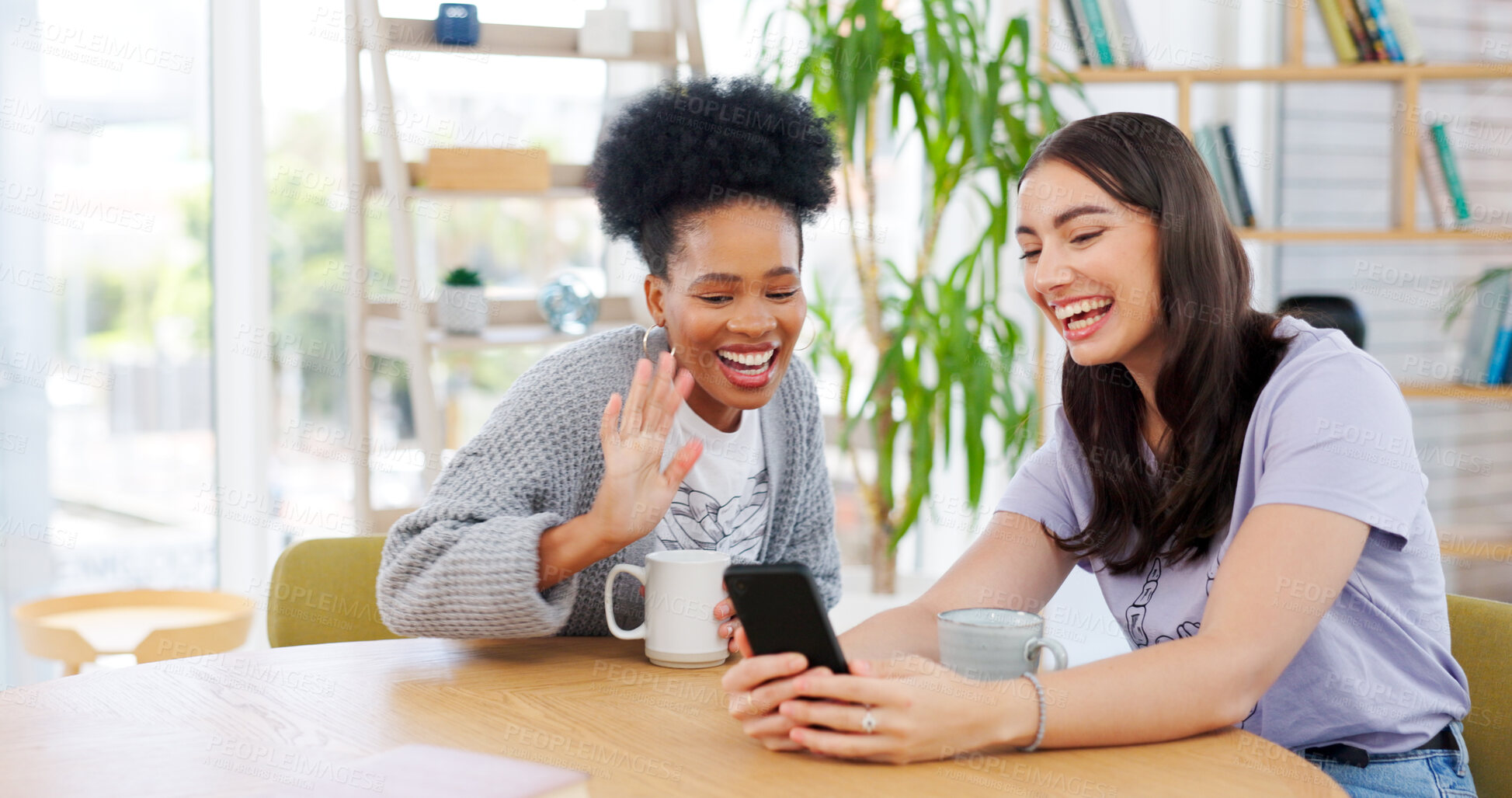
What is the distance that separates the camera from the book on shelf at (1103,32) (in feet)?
9.55

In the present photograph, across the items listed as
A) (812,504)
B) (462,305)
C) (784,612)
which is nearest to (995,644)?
(784,612)

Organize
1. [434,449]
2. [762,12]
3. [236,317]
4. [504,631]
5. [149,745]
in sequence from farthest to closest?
[762,12], [236,317], [434,449], [504,631], [149,745]

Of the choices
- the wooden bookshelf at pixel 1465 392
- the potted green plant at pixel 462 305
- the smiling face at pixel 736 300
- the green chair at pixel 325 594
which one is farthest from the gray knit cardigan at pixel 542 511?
the wooden bookshelf at pixel 1465 392

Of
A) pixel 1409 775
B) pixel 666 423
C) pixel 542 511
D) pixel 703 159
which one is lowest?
pixel 1409 775

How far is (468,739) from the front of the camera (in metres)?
1.01

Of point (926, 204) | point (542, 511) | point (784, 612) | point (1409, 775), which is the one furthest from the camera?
point (926, 204)

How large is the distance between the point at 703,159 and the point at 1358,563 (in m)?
0.84

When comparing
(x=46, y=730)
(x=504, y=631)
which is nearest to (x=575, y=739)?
(x=504, y=631)

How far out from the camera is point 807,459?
166 centimetres

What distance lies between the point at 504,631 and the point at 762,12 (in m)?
2.77

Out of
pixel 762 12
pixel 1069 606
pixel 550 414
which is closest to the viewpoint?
pixel 550 414

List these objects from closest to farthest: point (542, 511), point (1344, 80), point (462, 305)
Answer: point (542, 511)
point (462, 305)
point (1344, 80)

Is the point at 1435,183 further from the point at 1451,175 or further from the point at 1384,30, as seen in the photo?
the point at 1384,30

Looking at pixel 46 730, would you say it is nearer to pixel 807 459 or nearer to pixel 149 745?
pixel 149 745
